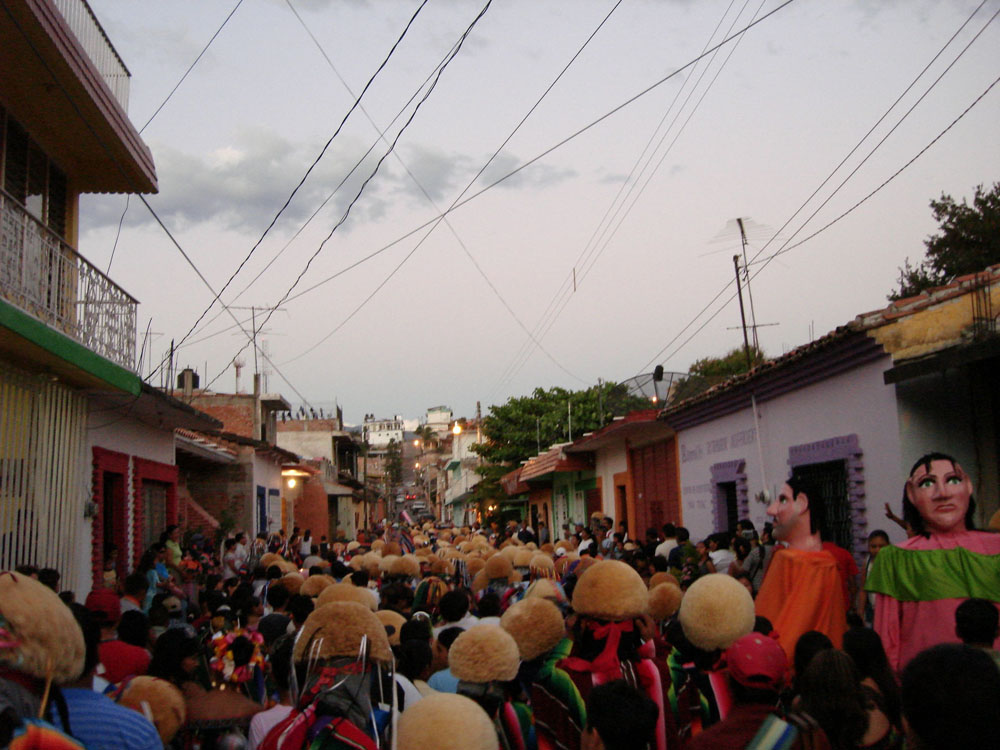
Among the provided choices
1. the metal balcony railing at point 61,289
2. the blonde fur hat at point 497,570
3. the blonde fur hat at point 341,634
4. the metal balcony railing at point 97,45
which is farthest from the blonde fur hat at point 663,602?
the metal balcony railing at point 97,45

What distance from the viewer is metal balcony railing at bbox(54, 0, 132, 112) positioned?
1107 cm

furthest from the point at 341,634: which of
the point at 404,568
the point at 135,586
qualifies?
the point at 404,568

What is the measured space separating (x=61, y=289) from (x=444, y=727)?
984cm

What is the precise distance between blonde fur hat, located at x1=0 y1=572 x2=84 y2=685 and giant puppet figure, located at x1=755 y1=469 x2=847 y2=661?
3.69m

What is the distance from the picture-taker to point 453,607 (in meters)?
7.00

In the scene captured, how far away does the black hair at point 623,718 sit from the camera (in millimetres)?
3174

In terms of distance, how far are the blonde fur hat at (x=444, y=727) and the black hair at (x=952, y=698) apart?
4.37 ft

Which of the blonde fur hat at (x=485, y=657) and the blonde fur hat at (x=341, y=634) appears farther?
the blonde fur hat at (x=485, y=657)

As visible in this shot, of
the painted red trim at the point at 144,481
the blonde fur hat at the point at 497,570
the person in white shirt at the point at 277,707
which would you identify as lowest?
the person in white shirt at the point at 277,707

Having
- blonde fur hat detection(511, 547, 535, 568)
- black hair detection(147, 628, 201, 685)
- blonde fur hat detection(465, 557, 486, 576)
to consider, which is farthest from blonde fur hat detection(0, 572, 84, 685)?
blonde fur hat detection(465, 557, 486, 576)

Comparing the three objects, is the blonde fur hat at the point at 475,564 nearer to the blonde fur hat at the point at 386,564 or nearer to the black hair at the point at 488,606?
the blonde fur hat at the point at 386,564

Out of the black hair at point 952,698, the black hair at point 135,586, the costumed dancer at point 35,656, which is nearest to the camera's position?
the black hair at point 952,698

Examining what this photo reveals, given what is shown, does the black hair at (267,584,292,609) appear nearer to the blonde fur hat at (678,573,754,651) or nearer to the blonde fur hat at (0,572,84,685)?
the blonde fur hat at (678,573,754,651)

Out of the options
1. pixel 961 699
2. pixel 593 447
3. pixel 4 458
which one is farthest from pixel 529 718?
pixel 593 447
